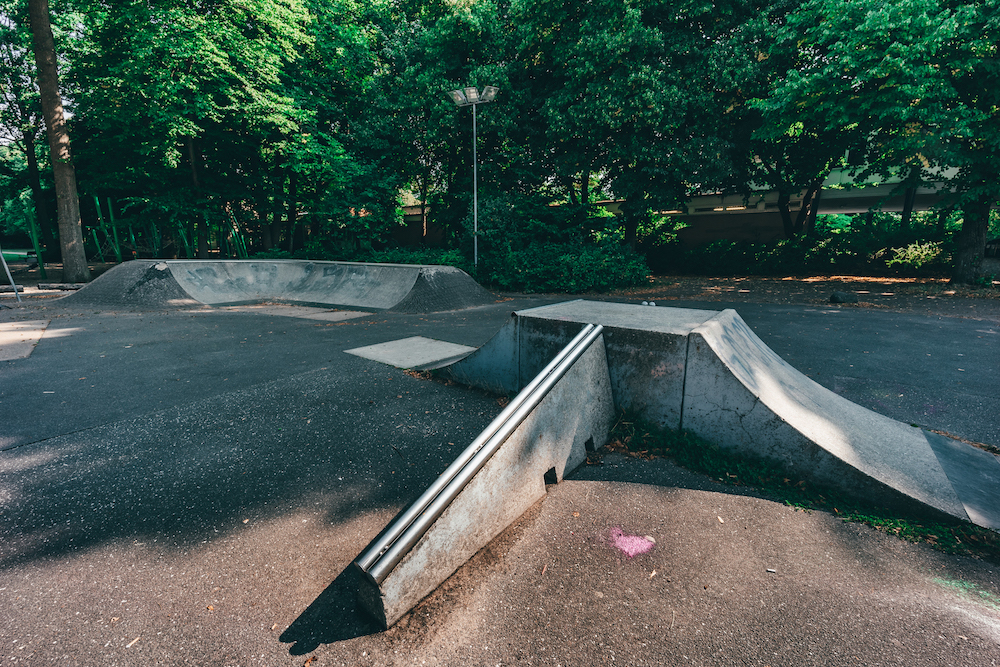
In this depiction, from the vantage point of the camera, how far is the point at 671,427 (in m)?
3.55

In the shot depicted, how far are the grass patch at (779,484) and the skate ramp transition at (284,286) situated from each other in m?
7.42

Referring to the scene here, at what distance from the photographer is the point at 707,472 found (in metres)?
3.22

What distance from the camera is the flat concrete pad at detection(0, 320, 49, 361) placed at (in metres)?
6.25

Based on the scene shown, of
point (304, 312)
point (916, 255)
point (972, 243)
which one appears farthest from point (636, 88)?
point (304, 312)

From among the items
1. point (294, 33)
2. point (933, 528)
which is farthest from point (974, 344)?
point (294, 33)

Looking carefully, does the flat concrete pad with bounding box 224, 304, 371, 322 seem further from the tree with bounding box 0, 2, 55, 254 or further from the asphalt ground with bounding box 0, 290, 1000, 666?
the tree with bounding box 0, 2, 55, 254

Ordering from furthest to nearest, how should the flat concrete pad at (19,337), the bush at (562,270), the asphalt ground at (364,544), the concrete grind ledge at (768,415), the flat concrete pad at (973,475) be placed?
the bush at (562,270) < the flat concrete pad at (19,337) < the concrete grind ledge at (768,415) < the flat concrete pad at (973,475) < the asphalt ground at (364,544)

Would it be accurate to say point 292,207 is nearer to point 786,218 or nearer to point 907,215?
point 786,218

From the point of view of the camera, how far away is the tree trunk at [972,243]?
42.2 ft

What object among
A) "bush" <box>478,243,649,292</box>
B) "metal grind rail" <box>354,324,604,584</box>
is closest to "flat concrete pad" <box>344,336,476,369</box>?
"metal grind rail" <box>354,324,604,584</box>

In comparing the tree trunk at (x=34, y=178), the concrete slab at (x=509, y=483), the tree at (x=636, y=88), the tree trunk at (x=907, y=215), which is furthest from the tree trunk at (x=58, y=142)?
the tree trunk at (x=907, y=215)

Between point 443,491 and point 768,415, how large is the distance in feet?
7.87

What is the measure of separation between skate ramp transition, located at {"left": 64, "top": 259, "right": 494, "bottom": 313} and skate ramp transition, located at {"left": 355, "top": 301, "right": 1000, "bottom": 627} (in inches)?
266

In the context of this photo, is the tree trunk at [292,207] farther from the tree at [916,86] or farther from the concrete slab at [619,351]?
the tree at [916,86]
